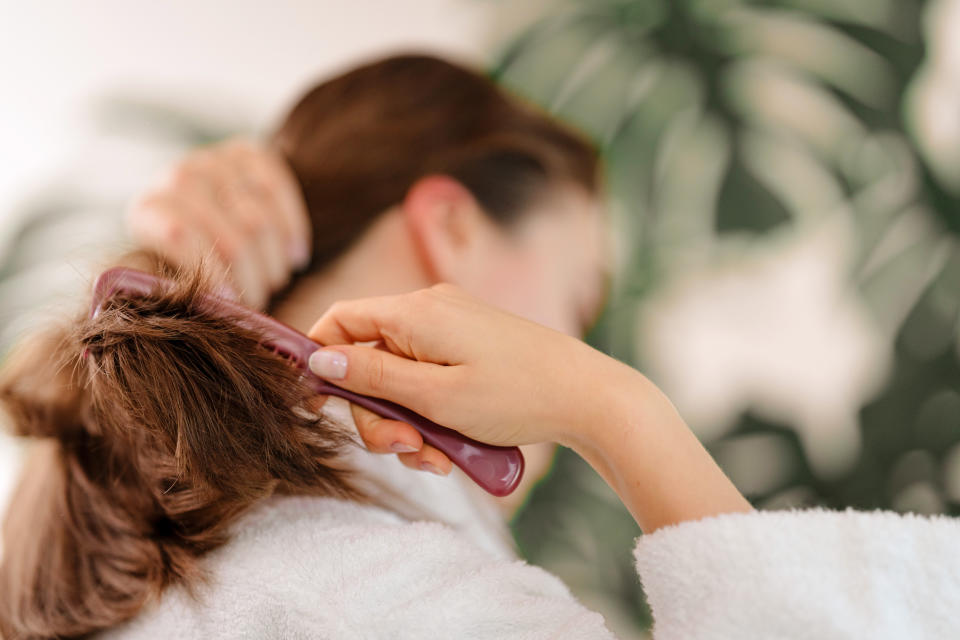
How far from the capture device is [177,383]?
15.9 inches

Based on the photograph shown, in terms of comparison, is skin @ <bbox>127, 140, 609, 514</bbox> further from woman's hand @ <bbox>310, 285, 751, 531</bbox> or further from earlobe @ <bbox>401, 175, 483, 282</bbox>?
woman's hand @ <bbox>310, 285, 751, 531</bbox>

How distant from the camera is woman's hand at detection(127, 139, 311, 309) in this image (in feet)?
2.45

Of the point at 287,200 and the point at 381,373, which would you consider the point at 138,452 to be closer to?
the point at 381,373

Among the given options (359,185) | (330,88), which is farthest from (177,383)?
(330,88)

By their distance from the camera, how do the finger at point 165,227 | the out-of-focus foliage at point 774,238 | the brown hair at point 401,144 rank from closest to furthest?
the finger at point 165,227 → the brown hair at point 401,144 → the out-of-focus foliage at point 774,238

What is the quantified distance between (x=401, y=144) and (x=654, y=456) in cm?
53

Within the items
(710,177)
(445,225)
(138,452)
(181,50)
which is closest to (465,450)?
(138,452)

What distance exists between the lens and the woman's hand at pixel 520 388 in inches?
17.3

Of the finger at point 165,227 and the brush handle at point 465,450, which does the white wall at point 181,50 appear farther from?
the brush handle at point 465,450

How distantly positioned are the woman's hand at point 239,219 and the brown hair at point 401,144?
0.03 metres

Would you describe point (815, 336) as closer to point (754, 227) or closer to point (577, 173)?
point (754, 227)

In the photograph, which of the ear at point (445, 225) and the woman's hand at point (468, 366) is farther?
the ear at point (445, 225)

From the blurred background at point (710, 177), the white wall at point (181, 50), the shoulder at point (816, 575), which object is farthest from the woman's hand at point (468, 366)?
the white wall at point (181, 50)

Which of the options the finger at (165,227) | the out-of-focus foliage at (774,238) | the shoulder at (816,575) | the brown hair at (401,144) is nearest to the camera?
the shoulder at (816,575)
